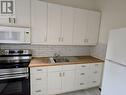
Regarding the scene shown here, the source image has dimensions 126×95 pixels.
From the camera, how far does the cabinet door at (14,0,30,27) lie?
2155 mm

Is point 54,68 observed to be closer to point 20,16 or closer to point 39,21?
point 39,21

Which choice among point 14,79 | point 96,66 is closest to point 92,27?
point 96,66

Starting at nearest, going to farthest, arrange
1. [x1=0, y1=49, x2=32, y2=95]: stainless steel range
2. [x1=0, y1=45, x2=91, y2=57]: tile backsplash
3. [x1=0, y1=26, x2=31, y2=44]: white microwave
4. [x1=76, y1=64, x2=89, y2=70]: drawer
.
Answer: [x1=0, y1=49, x2=32, y2=95]: stainless steel range, [x1=0, y1=26, x2=31, y2=44]: white microwave, [x1=76, y1=64, x2=89, y2=70]: drawer, [x1=0, y1=45, x2=91, y2=57]: tile backsplash

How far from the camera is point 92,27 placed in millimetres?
2889

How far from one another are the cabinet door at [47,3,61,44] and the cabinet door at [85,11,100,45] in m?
0.87

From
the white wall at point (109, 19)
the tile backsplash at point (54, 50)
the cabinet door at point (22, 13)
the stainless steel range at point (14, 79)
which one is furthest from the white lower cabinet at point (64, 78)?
the cabinet door at point (22, 13)

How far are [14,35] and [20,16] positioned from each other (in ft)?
1.43

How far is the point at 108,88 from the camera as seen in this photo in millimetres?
1969

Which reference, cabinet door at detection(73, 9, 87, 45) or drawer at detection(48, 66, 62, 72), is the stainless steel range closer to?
drawer at detection(48, 66, 62, 72)

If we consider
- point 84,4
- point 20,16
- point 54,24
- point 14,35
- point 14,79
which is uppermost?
point 84,4

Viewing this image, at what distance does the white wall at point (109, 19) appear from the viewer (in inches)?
91.2

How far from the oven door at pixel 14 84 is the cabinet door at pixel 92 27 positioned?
191 centimetres

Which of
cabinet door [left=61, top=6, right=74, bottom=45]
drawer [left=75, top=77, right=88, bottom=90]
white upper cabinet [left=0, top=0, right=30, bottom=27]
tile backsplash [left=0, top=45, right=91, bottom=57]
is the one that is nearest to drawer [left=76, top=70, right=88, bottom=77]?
drawer [left=75, top=77, right=88, bottom=90]

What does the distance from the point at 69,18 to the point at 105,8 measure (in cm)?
107
